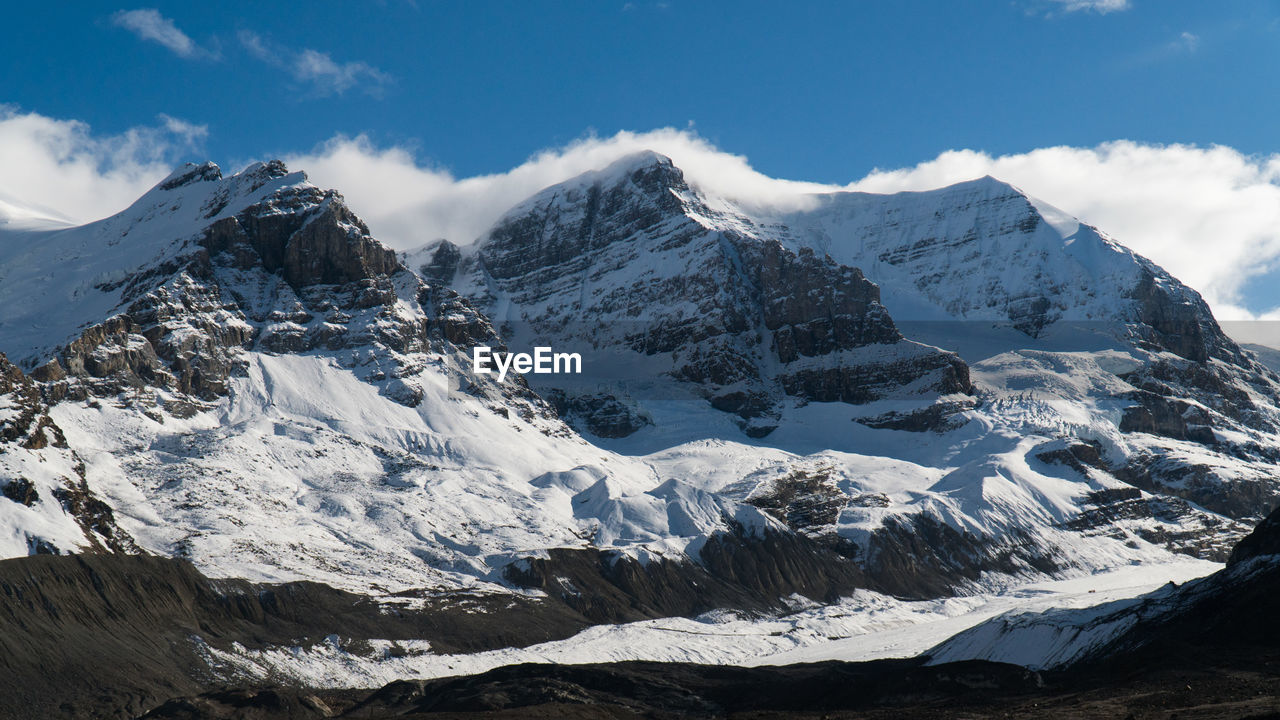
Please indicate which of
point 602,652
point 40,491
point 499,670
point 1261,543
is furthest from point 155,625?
point 1261,543

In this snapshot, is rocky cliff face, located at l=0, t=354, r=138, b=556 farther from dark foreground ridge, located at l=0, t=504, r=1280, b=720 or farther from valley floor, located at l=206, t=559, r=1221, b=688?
valley floor, located at l=206, t=559, r=1221, b=688

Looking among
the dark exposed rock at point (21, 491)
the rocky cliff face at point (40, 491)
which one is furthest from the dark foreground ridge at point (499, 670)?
the dark exposed rock at point (21, 491)

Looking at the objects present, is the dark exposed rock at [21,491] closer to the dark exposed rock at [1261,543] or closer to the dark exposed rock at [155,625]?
the dark exposed rock at [155,625]

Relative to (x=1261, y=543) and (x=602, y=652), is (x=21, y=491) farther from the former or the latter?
(x=1261, y=543)

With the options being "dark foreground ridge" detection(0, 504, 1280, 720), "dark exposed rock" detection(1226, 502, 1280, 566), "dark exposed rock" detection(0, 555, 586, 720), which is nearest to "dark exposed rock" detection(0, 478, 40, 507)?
"dark exposed rock" detection(0, 555, 586, 720)

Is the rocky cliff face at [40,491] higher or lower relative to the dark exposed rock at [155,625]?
higher

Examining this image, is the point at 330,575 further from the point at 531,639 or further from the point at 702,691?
the point at 702,691

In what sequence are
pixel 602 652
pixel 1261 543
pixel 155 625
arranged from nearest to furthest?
pixel 1261 543 < pixel 155 625 < pixel 602 652

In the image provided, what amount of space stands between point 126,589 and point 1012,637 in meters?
97.4

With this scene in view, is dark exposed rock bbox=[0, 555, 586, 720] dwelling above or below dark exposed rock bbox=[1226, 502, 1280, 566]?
below

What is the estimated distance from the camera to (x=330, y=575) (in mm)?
184125

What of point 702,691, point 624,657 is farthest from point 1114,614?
point 624,657

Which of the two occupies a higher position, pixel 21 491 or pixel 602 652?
pixel 21 491

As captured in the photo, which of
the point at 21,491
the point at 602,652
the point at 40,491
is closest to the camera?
the point at 21,491
